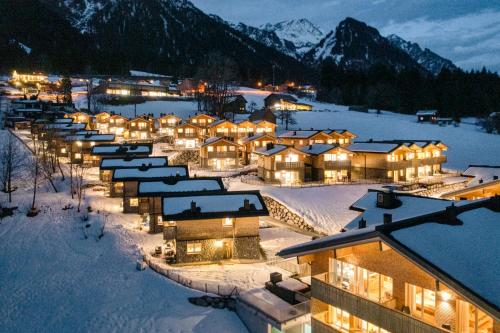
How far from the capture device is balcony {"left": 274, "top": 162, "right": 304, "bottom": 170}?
44.6 metres

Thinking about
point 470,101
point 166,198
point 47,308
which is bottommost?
point 47,308

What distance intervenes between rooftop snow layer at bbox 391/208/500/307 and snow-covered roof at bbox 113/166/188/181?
2932cm

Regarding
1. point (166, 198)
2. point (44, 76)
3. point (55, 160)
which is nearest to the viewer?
point (166, 198)

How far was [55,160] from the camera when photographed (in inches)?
2053

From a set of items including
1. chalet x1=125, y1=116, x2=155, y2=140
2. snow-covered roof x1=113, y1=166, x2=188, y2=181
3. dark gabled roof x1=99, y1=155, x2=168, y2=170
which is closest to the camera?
snow-covered roof x1=113, y1=166, x2=188, y2=181

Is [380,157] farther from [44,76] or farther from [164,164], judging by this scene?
[44,76]

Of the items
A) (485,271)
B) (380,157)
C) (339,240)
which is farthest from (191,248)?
(380,157)

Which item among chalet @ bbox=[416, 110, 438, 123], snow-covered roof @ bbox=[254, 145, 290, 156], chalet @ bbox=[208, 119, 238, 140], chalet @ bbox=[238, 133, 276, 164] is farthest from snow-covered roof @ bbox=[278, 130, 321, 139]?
chalet @ bbox=[416, 110, 438, 123]

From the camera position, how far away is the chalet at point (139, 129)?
70750mm

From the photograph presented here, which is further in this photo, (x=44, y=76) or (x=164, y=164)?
(x=44, y=76)

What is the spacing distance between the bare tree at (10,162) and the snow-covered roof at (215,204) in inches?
856

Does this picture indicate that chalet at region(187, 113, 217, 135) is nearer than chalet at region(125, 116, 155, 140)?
Yes

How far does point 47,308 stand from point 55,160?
1362 inches

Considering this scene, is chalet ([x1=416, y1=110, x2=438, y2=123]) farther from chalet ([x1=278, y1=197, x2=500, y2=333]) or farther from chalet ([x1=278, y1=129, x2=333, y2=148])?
chalet ([x1=278, y1=197, x2=500, y2=333])
